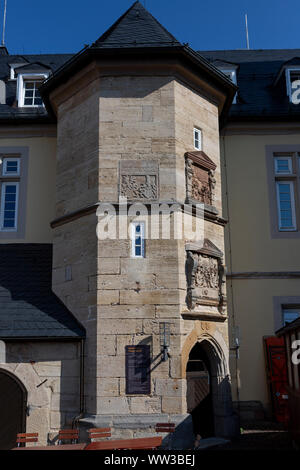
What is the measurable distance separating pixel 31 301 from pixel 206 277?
3769 millimetres

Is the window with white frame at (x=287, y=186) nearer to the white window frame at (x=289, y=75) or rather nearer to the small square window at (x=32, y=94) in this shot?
the white window frame at (x=289, y=75)

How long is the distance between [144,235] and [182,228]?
830 millimetres

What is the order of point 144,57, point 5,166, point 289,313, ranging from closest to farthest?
point 144,57 → point 289,313 → point 5,166

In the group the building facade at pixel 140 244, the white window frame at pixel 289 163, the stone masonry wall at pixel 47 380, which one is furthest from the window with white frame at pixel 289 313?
the stone masonry wall at pixel 47 380

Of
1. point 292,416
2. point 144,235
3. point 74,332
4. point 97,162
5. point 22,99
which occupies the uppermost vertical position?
point 22,99

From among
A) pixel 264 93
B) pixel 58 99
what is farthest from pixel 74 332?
pixel 264 93

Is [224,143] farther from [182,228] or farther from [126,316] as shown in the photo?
[126,316]

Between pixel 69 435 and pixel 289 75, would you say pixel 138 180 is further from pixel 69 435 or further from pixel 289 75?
pixel 289 75

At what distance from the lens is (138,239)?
37.1 ft

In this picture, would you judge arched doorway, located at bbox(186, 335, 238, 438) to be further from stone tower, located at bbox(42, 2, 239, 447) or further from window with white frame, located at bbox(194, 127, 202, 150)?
window with white frame, located at bbox(194, 127, 202, 150)

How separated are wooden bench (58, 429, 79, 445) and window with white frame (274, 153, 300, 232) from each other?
7778 mm

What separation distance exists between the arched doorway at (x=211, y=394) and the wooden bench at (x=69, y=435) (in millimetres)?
2520

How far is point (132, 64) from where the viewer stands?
12.2 meters

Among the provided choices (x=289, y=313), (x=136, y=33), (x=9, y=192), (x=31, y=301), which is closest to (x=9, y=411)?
(x=31, y=301)
